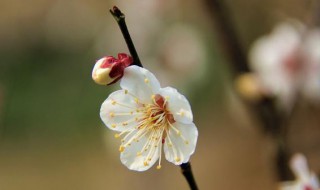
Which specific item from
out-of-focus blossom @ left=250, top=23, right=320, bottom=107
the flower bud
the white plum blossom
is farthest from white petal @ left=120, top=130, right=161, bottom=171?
out-of-focus blossom @ left=250, top=23, right=320, bottom=107

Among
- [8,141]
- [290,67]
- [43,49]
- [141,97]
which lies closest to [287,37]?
[290,67]

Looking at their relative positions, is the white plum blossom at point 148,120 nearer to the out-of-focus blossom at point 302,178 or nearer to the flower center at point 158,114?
the flower center at point 158,114

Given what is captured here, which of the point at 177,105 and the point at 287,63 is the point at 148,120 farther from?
the point at 287,63

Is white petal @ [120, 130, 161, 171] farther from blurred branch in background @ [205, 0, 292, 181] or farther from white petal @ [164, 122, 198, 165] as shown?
blurred branch in background @ [205, 0, 292, 181]

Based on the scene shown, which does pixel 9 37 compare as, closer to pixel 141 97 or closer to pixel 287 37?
pixel 287 37

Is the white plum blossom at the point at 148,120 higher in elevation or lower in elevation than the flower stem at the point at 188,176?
higher

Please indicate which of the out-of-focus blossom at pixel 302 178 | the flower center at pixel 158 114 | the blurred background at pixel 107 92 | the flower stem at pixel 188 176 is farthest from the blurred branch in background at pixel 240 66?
the flower stem at pixel 188 176
